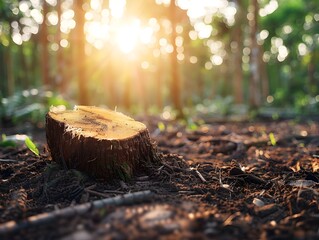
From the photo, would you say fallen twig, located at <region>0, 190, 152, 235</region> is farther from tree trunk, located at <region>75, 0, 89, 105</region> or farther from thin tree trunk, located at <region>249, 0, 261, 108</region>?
thin tree trunk, located at <region>249, 0, 261, 108</region>

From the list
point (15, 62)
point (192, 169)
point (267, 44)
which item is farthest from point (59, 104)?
point (267, 44)

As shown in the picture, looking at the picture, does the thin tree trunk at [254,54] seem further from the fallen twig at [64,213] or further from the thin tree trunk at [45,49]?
the fallen twig at [64,213]

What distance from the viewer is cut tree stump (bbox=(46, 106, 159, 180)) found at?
129 inches

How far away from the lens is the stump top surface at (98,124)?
11.2ft

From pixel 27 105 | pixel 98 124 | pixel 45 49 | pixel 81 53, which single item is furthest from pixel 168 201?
pixel 45 49

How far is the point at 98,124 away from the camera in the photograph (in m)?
3.71

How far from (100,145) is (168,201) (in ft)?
2.79

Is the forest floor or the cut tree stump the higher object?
the cut tree stump

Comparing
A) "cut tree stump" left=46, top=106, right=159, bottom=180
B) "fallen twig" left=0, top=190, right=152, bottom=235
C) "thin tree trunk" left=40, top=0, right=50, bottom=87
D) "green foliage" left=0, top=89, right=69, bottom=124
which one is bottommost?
"green foliage" left=0, top=89, right=69, bottom=124

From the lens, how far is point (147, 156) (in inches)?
145

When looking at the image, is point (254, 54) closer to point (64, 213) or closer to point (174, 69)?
point (174, 69)

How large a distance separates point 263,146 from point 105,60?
13.2 metres

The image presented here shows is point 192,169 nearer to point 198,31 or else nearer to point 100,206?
point 100,206

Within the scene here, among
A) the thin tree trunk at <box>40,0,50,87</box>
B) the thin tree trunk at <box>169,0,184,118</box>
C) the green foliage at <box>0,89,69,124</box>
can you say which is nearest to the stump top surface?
the green foliage at <box>0,89,69,124</box>
